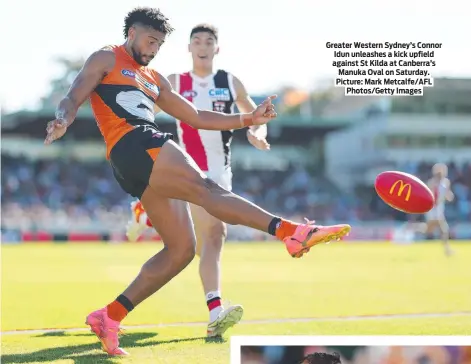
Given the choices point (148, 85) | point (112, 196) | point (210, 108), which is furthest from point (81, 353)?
point (112, 196)

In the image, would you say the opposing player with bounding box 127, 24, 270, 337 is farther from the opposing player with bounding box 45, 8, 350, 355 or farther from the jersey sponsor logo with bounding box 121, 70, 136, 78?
the jersey sponsor logo with bounding box 121, 70, 136, 78

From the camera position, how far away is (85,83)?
18.9 feet

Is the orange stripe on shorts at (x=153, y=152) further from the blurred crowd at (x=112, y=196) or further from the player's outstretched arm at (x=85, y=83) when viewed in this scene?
the blurred crowd at (x=112, y=196)

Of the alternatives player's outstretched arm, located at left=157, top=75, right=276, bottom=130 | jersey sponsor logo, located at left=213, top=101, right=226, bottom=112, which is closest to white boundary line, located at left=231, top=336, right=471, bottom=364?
player's outstretched arm, located at left=157, top=75, right=276, bottom=130

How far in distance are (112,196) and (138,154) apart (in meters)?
35.6

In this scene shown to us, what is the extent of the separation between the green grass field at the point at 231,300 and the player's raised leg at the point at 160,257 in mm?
276

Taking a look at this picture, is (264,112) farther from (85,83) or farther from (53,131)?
(53,131)

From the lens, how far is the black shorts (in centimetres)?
565

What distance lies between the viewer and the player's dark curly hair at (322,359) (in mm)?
4219

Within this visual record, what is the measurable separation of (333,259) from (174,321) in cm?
1172

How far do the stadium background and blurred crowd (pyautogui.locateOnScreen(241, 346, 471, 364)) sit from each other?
28193 mm

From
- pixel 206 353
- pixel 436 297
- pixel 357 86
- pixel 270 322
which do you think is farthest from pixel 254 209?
pixel 357 86

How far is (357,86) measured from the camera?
12867mm

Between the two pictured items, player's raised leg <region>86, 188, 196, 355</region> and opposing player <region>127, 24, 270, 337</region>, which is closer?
player's raised leg <region>86, 188, 196, 355</region>
